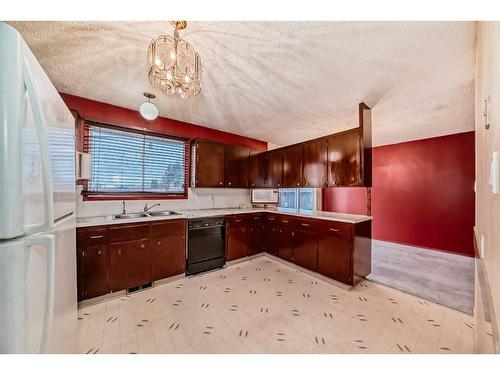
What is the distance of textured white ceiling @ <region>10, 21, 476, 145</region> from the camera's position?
1.48 m

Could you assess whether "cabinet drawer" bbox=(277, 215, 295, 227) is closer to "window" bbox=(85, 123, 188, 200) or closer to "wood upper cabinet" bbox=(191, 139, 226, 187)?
"wood upper cabinet" bbox=(191, 139, 226, 187)

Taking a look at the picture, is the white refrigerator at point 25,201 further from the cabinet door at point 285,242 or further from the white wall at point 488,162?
the cabinet door at point 285,242

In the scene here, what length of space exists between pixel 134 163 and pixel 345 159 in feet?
10.3

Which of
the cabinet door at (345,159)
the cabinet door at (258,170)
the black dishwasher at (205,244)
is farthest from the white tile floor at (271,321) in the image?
the cabinet door at (258,170)

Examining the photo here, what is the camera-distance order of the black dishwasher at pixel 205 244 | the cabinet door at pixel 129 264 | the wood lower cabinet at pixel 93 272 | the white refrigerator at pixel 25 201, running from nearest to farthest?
the white refrigerator at pixel 25 201 → the wood lower cabinet at pixel 93 272 → the cabinet door at pixel 129 264 → the black dishwasher at pixel 205 244

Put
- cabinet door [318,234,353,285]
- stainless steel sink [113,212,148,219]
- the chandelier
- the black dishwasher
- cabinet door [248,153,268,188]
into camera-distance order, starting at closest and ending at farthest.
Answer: the chandelier
cabinet door [318,234,353,285]
stainless steel sink [113,212,148,219]
the black dishwasher
cabinet door [248,153,268,188]

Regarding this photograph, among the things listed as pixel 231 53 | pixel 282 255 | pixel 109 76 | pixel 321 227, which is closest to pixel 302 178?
pixel 321 227

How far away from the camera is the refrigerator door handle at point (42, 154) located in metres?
0.68

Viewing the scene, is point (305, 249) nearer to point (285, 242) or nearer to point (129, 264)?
point (285, 242)

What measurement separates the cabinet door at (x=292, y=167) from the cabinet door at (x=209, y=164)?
1.19 m

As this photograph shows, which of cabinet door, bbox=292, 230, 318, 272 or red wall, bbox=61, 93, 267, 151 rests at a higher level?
red wall, bbox=61, 93, 267, 151

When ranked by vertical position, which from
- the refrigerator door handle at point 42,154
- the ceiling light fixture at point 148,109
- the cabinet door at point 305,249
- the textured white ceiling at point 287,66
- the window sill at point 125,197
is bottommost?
the cabinet door at point 305,249

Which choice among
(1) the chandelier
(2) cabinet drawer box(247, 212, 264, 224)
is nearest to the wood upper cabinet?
(2) cabinet drawer box(247, 212, 264, 224)

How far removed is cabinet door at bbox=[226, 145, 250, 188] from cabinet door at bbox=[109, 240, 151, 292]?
1.79 meters
